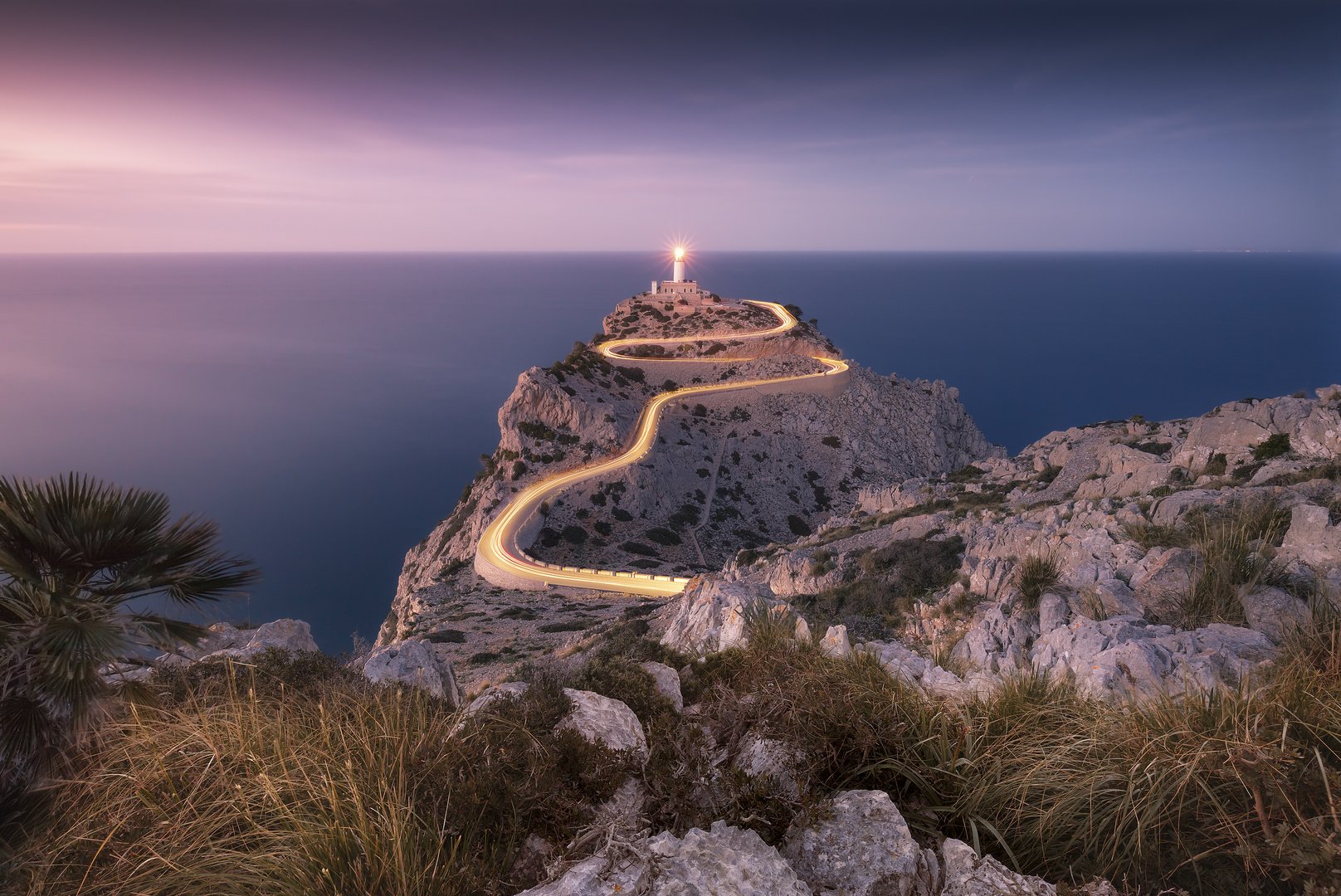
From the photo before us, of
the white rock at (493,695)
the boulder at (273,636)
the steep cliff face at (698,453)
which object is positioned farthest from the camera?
the steep cliff face at (698,453)

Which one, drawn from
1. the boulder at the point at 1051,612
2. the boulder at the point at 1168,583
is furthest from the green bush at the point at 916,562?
the boulder at the point at 1168,583

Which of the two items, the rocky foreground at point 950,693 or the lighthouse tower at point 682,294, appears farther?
the lighthouse tower at point 682,294

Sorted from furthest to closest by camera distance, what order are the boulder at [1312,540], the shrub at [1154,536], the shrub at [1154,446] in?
1. the shrub at [1154,446]
2. the shrub at [1154,536]
3. the boulder at [1312,540]

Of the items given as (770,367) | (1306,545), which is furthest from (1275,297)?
(1306,545)

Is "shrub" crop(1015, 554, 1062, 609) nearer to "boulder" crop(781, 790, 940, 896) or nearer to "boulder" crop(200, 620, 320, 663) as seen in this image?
"boulder" crop(781, 790, 940, 896)

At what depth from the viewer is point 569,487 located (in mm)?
47750

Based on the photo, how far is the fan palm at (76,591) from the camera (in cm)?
337

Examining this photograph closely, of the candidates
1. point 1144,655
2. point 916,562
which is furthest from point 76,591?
point 916,562

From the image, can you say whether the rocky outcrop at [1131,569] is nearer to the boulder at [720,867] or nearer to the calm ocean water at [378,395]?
the boulder at [720,867]

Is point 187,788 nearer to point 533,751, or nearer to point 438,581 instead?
point 533,751

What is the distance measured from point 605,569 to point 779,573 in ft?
70.0

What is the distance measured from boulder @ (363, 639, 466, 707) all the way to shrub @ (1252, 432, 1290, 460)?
777 inches

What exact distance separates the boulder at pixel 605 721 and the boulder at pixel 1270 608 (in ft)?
18.2

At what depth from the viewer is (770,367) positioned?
69812 mm
